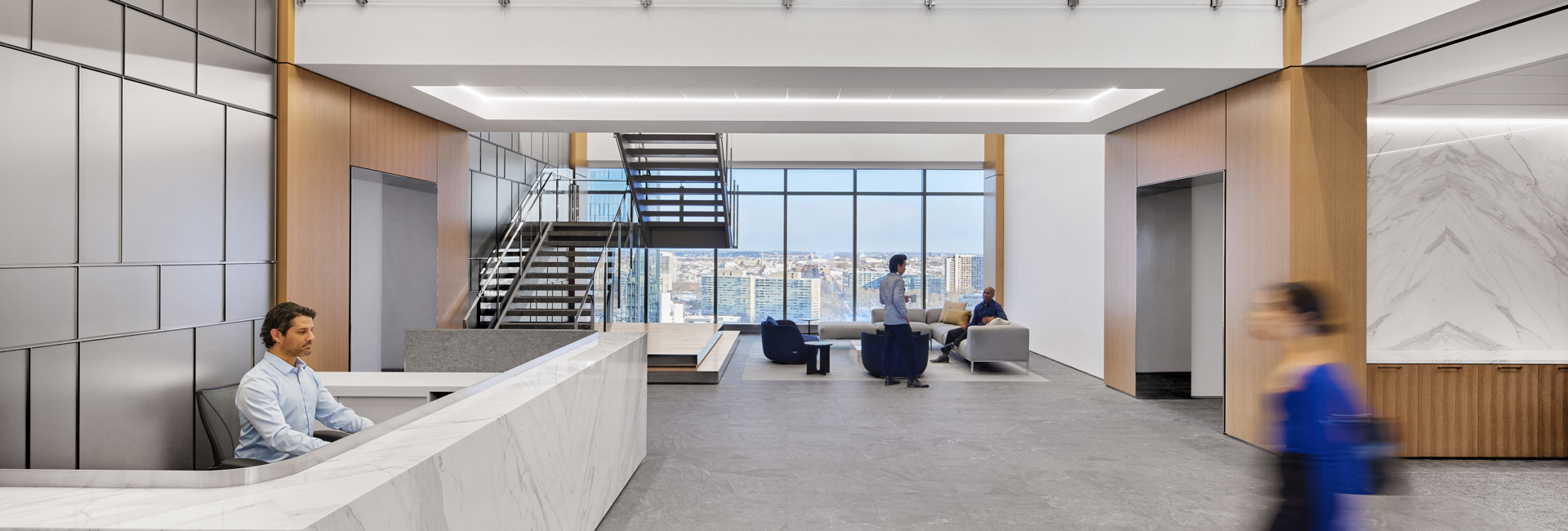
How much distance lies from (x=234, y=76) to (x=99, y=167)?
122 cm

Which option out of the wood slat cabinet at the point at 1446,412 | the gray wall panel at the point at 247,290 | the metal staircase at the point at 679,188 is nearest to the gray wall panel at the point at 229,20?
the gray wall panel at the point at 247,290

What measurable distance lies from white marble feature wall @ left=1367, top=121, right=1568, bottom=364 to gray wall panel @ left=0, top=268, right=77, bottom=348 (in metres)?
8.37

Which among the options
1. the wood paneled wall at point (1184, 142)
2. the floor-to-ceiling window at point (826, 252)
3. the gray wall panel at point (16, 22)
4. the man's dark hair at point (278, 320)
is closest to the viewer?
the man's dark hair at point (278, 320)

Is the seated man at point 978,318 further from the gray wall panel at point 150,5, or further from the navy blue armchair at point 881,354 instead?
the gray wall panel at point 150,5

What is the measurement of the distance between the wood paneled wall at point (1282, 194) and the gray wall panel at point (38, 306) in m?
7.17

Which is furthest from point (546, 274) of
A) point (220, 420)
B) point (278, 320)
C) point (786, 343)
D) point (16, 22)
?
point (278, 320)

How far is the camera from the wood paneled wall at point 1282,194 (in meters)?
5.11

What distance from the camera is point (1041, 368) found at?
9.52 meters

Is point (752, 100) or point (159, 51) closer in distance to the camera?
point (159, 51)

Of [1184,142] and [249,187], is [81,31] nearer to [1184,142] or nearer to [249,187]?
[249,187]

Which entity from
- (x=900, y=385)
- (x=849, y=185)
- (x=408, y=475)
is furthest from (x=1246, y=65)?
(x=849, y=185)

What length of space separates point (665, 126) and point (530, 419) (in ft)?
17.4

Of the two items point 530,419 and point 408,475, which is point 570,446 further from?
point 408,475

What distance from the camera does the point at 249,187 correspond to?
4.94 m
